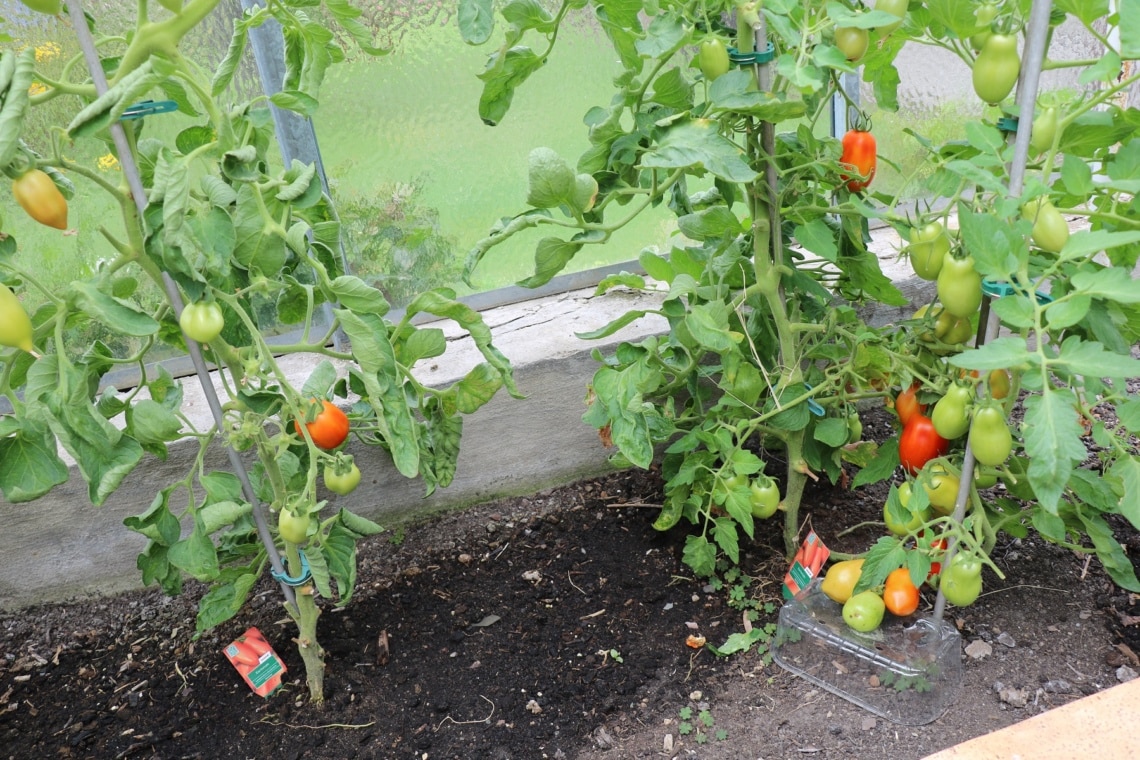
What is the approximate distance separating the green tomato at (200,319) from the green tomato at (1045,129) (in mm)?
1015

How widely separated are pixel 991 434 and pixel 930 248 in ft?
0.93

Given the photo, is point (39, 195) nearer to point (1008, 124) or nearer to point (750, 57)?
point (750, 57)

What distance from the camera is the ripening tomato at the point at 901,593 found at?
1.33 metres

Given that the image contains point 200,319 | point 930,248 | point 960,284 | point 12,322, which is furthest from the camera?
point 930,248

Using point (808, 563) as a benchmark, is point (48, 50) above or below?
above

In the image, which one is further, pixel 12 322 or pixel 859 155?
pixel 859 155

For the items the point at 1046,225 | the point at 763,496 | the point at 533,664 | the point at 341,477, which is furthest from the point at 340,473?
the point at 1046,225

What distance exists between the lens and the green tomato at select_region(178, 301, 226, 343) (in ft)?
3.22

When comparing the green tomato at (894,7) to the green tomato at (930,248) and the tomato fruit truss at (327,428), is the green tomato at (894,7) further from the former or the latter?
the tomato fruit truss at (327,428)

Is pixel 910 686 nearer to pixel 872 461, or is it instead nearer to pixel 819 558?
pixel 819 558

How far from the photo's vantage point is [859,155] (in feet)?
4.53

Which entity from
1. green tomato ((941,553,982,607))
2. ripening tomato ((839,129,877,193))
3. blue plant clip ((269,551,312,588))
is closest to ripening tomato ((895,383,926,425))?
green tomato ((941,553,982,607))

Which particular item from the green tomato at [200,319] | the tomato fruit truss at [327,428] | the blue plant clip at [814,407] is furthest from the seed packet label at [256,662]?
the blue plant clip at [814,407]

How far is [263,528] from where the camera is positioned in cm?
131
